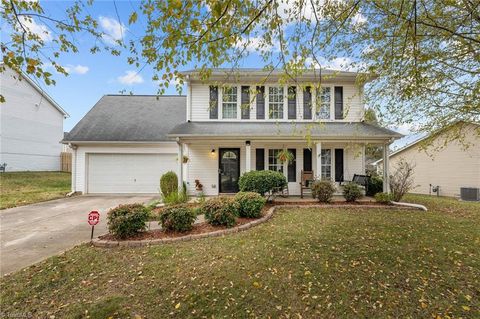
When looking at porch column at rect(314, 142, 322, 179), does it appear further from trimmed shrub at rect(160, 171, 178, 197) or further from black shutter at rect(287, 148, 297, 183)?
trimmed shrub at rect(160, 171, 178, 197)

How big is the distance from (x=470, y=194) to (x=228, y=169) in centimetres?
1471

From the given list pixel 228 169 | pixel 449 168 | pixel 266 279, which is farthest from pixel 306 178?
pixel 449 168

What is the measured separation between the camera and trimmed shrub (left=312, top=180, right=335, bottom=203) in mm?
8734

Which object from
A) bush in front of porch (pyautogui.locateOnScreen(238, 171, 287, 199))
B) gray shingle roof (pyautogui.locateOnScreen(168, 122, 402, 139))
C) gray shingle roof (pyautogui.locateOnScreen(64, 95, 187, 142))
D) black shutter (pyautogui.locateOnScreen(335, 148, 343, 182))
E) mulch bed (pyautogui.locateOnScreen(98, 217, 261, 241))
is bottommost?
mulch bed (pyautogui.locateOnScreen(98, 217, 261, 241))

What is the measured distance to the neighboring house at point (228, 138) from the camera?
9.86 meters

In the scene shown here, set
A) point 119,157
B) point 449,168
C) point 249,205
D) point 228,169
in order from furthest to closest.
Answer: point 449,168 → point 119,157 → point 228,169 → point 249,205

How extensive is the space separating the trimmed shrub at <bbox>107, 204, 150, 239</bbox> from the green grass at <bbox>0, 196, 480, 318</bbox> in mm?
508

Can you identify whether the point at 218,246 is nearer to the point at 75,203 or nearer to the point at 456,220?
the point at 456,220

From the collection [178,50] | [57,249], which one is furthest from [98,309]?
[178,50]

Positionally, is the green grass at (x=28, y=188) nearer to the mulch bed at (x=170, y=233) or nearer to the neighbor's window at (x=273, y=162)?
the mulch bed at (x=170, y=233)

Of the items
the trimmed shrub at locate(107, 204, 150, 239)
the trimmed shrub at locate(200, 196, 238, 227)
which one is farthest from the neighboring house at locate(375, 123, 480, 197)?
the trimmed shrub at locate(107, 204, 150, 239)

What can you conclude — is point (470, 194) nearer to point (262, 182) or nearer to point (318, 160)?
point (318, 160)

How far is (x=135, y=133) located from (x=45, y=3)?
10136 mm

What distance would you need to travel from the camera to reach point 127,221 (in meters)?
4.98
